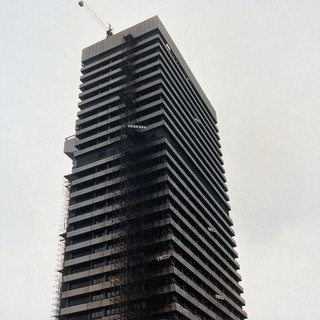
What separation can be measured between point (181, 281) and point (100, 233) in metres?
19.1

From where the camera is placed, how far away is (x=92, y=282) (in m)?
90.4

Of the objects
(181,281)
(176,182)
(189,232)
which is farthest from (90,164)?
(181,281)

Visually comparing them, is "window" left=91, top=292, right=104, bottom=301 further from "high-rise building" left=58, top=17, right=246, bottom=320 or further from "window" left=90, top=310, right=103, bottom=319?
"window" left=90, top=310, right=103, bottom=319

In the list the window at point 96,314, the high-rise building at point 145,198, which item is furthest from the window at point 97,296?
the window at point 96,314

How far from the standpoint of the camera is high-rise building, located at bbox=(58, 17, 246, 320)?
87000 millimetres

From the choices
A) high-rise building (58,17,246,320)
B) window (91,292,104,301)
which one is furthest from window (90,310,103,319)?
window (91,292,104,301)

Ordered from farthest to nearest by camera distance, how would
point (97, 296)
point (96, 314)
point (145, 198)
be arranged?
point (145, 198) → point (97, 296) → point (96, 314)

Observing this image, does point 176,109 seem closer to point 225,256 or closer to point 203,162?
point 203,162

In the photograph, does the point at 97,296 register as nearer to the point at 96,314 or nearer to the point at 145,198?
the point at 96,314

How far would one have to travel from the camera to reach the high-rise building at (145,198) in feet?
285

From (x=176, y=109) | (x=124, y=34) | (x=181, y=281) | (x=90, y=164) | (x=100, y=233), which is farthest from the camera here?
(x=124, y=34)

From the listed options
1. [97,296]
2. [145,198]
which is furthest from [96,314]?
[145,198]

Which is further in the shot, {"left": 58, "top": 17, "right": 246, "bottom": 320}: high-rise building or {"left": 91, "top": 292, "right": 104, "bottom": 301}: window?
{"left": 91, "top": 292, "right": 104, "bottom": 301}: window

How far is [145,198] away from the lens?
9625 cm
